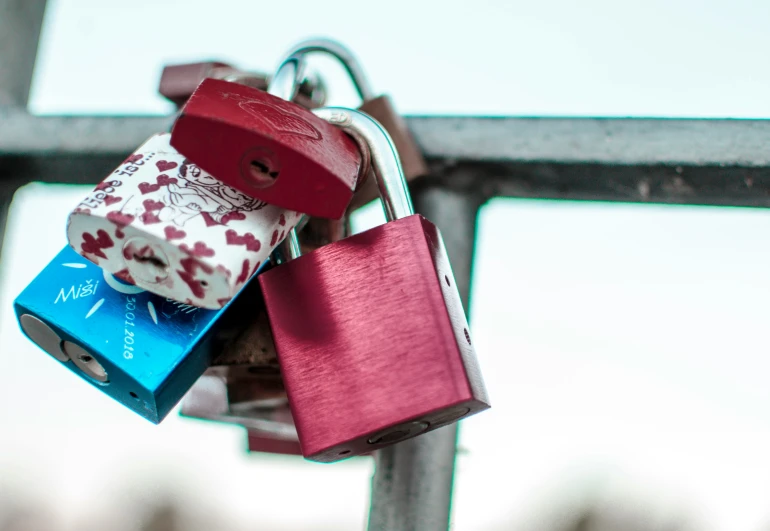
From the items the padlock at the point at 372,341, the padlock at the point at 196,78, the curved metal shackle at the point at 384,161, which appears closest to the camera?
the padlock at the point at 372,341

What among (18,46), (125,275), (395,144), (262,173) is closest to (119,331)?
(125,275)

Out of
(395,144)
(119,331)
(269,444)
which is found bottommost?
(269,444)

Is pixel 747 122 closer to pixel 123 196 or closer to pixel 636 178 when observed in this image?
pixel 636 178

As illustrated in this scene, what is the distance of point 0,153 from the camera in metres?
0.70

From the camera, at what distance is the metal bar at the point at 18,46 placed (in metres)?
0.73

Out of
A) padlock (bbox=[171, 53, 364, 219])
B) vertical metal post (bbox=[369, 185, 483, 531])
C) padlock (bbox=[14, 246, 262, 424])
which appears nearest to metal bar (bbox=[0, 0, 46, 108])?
padlock (bbox=[14, 246, 262, 424])

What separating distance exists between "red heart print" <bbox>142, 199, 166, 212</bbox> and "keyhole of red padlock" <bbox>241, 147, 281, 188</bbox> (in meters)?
0.06

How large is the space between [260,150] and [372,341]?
0.15 m

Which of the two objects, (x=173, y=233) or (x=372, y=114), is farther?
(x=372, y=114)

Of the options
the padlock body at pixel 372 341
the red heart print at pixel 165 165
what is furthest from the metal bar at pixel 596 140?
the red heart print at pixel 165 165

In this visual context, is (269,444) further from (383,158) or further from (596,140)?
(596,140)

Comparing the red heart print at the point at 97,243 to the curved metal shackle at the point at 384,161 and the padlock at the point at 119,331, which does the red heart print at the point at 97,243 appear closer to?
the padlock at the point at 119,331

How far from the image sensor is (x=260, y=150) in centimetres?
46

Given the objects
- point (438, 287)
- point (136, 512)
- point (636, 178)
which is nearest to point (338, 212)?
point (438, 287)
